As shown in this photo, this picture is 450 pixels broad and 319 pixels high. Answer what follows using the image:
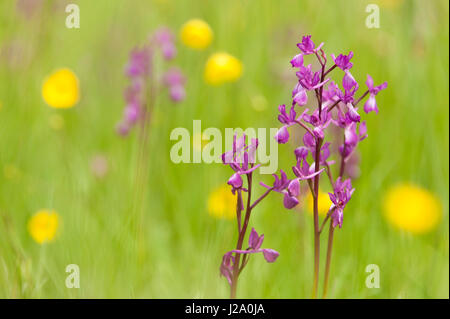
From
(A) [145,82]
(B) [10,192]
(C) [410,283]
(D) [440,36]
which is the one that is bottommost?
(C) [410,283]

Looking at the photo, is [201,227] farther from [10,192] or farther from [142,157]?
[10,192]

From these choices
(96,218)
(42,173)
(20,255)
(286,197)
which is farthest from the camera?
(42,173)

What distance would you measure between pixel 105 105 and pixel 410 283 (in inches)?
52.9

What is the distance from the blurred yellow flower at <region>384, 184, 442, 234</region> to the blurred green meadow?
0.04 m

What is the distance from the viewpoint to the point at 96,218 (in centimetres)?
142

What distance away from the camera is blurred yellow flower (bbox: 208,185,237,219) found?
1313 mm

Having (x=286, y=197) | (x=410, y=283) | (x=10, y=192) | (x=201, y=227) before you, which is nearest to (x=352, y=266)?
(x=410, y=283)

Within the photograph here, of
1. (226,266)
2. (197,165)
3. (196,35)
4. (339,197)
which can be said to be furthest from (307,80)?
(196,35)

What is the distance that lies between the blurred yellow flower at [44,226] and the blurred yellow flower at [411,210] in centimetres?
78

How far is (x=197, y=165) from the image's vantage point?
5.53 ft

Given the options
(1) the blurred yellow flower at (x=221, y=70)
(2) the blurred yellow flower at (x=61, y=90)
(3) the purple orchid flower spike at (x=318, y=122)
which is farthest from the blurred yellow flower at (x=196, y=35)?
(3) the purple orchid flower spike at (x=318, y=122)

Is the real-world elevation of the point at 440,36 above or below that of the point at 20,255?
above

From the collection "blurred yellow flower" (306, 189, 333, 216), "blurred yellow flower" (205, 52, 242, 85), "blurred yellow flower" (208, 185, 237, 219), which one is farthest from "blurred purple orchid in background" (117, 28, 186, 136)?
"blurred yellow flower" (306, 189, 333, 216)
